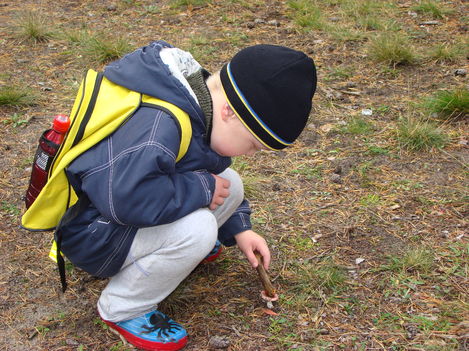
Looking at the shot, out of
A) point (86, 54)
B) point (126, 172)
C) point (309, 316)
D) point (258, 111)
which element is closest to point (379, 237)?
point (309, 316)

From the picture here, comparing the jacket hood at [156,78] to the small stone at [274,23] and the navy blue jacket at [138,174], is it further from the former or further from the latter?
the small stone at [274,23]

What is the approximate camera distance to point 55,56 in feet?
16.5

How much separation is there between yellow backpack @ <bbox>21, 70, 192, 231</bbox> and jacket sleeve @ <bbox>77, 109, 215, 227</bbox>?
0.16 ft

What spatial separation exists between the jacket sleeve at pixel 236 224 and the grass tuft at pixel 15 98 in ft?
7.44

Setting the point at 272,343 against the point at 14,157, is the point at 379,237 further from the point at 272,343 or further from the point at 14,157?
the point at 14,157

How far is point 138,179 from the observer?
199 centimetres

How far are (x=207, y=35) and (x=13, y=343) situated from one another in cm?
352

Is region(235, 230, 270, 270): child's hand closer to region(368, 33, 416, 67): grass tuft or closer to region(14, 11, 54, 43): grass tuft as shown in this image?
region(368, 33, 416, 67): grass tuft

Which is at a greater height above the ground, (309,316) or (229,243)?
(229,243)

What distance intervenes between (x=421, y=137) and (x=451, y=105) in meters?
0.42

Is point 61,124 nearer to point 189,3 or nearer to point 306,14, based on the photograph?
Answer: point 306,14

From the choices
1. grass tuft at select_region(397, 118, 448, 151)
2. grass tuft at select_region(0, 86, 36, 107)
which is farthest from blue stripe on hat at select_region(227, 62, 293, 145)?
grass tuft at select_region(0, 86, 36, 107)

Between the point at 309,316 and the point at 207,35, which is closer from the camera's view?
the point at 309,316

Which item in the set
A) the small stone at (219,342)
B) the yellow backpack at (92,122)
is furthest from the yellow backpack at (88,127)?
the small stone at (219,342)
